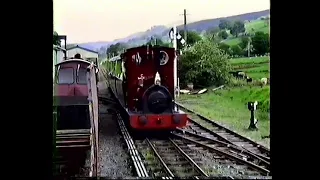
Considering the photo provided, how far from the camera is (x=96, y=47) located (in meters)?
3.86

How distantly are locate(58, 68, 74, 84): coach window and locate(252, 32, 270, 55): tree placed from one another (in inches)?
67.2

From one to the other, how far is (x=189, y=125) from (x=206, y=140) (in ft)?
0.77

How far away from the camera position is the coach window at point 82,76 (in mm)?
4389

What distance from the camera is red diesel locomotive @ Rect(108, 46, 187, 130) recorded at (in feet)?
15.9

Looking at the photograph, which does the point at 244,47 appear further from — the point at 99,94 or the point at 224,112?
the point at 99,94

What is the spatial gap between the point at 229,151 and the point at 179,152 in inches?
18.6

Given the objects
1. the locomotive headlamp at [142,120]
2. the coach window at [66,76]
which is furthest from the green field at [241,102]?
the coach window at [66,76]

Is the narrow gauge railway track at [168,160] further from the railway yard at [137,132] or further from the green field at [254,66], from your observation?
the green field at [254,66]

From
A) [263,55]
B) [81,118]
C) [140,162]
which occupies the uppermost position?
[263,55]

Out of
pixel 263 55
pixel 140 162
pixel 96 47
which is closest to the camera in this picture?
pixel 263 55

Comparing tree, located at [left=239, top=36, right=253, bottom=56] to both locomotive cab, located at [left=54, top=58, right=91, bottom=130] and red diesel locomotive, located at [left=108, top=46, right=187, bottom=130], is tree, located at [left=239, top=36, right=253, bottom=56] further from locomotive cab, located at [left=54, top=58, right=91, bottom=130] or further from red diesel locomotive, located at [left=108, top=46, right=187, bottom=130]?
locomotive cab, located at [left=54, top=58, right=91, bottom=130]

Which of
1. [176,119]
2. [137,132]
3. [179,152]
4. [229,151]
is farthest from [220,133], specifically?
[137,132]
